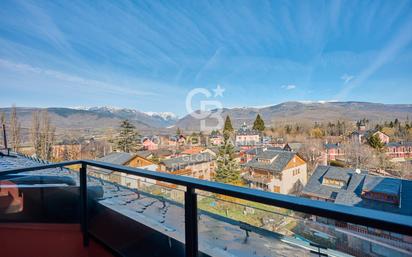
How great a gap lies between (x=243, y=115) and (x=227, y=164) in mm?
6578

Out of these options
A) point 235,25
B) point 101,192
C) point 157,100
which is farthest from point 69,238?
point 157,100

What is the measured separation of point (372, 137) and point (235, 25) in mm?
7811

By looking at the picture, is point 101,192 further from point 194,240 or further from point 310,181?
point 310,181

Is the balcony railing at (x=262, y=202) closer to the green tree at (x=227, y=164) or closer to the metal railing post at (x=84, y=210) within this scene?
A: the metal railing post at (x=84, y=210)

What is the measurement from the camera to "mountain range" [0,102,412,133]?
37.0ft

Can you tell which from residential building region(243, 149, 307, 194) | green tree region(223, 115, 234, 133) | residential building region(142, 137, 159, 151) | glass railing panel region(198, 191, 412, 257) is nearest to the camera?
glass railing panel region(198, 191, 412, 257)

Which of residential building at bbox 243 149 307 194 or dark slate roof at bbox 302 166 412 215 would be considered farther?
residential building at bbox 243 149 307 194

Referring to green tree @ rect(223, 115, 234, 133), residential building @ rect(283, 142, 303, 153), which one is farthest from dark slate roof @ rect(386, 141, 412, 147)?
green tree @ rect(223, 115, 234, 133)

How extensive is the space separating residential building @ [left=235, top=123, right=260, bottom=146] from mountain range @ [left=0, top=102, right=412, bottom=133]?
77cm

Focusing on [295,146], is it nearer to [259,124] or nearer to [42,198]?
[259,124]

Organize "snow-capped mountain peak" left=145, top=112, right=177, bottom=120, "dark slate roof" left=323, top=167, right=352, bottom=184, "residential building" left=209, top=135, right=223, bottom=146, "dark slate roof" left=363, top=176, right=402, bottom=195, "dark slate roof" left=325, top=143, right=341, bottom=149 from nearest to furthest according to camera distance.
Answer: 1. "dark slate roof" left=363, top=176, right=402, bottom=195
2. "dark slate roof" left=323, top=167, right=352, bottom=184
3. "dark slate roof" left=325, top=143, right=341, bottom=149
4. "residential building" left=209, top=135, right=223, bottom=146
5. "snow-capped mountain peak" left=145, top=112, right=177, bottom=120

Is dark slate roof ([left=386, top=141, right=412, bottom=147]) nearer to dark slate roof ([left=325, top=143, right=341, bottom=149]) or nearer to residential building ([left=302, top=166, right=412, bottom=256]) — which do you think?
dark slate roof ([left=325, top=143, right=341, bottom=149])

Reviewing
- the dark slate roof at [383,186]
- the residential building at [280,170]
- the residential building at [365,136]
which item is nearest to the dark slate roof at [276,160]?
the residential building at [280,170]

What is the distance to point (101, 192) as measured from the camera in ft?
6.87
